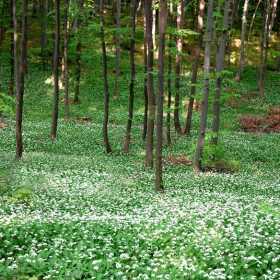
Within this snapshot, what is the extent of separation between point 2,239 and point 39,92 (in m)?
32.2

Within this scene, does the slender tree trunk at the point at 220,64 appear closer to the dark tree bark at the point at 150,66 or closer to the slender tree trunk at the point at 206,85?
the slender tree trunk at the point at 206,85

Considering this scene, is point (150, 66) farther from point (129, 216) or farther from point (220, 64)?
point (129, 216)

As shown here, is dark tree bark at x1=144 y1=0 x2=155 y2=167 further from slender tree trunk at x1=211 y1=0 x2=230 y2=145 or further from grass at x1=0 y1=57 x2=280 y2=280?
slender tree trunk at x1=211 y1=0 x2=230 y2=145

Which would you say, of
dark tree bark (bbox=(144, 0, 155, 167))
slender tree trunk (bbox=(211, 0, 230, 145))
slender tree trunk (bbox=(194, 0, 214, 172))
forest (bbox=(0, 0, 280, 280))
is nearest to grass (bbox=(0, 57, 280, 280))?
forest (bbox=(0, 0, 280, 280))

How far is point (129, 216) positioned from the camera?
10438mm

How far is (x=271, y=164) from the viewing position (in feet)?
67.8

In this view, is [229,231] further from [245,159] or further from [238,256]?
[245,159]

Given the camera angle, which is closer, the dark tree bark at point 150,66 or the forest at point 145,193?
the forest at point 145,193

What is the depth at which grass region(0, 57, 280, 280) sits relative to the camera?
7.34 meters

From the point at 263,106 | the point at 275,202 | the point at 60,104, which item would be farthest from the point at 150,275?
the point at 263,106

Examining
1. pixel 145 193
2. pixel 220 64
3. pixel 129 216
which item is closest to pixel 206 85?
pixel 220 64

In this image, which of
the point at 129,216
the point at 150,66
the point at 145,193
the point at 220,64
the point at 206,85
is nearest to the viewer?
the point at 129,216

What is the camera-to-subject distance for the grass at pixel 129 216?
7.34m

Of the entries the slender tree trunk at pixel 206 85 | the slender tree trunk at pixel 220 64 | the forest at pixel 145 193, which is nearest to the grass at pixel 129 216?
the forest at pixel 145 193
